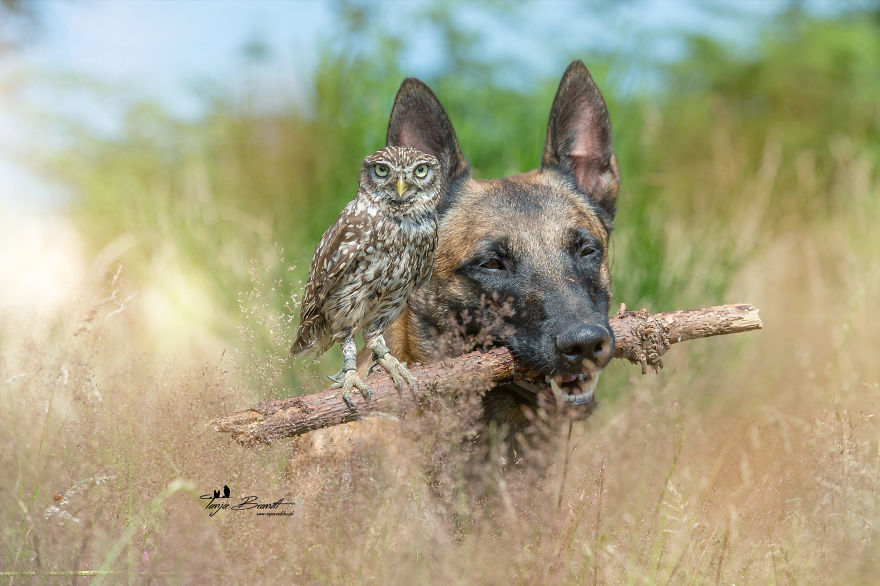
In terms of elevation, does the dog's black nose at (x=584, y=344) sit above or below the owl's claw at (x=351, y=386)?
above

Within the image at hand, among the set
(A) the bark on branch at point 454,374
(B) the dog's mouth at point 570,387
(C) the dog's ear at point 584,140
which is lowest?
(B) the dog's mouth at point 570,387

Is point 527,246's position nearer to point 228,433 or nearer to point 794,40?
point 228,433

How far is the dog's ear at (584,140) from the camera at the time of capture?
13.4 ft

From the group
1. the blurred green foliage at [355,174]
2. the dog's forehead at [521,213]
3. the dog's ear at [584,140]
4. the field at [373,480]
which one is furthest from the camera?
the blurred green foliage at [355,174]

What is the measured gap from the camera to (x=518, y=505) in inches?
116

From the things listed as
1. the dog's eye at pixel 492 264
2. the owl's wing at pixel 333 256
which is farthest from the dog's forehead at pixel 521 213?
the owl's wing at pixel 333 256

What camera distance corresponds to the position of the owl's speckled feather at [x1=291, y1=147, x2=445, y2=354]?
2.85m

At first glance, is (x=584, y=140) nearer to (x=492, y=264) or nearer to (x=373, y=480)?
(x=492, y=264)

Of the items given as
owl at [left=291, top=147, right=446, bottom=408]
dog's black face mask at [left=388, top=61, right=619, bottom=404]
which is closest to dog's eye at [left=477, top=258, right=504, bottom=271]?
dog's black face mask at [left=388, top=61, right=619, bottom=404]

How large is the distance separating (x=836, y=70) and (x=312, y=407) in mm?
15051

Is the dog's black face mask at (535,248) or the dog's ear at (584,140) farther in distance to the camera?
the dog's ear at (584,140)

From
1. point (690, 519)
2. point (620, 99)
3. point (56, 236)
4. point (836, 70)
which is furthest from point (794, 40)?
point (690, 519)

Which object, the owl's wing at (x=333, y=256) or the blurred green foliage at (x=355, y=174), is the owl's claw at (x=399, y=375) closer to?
the owl's wing at (x=333, y=256)

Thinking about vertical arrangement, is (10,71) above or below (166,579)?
above
